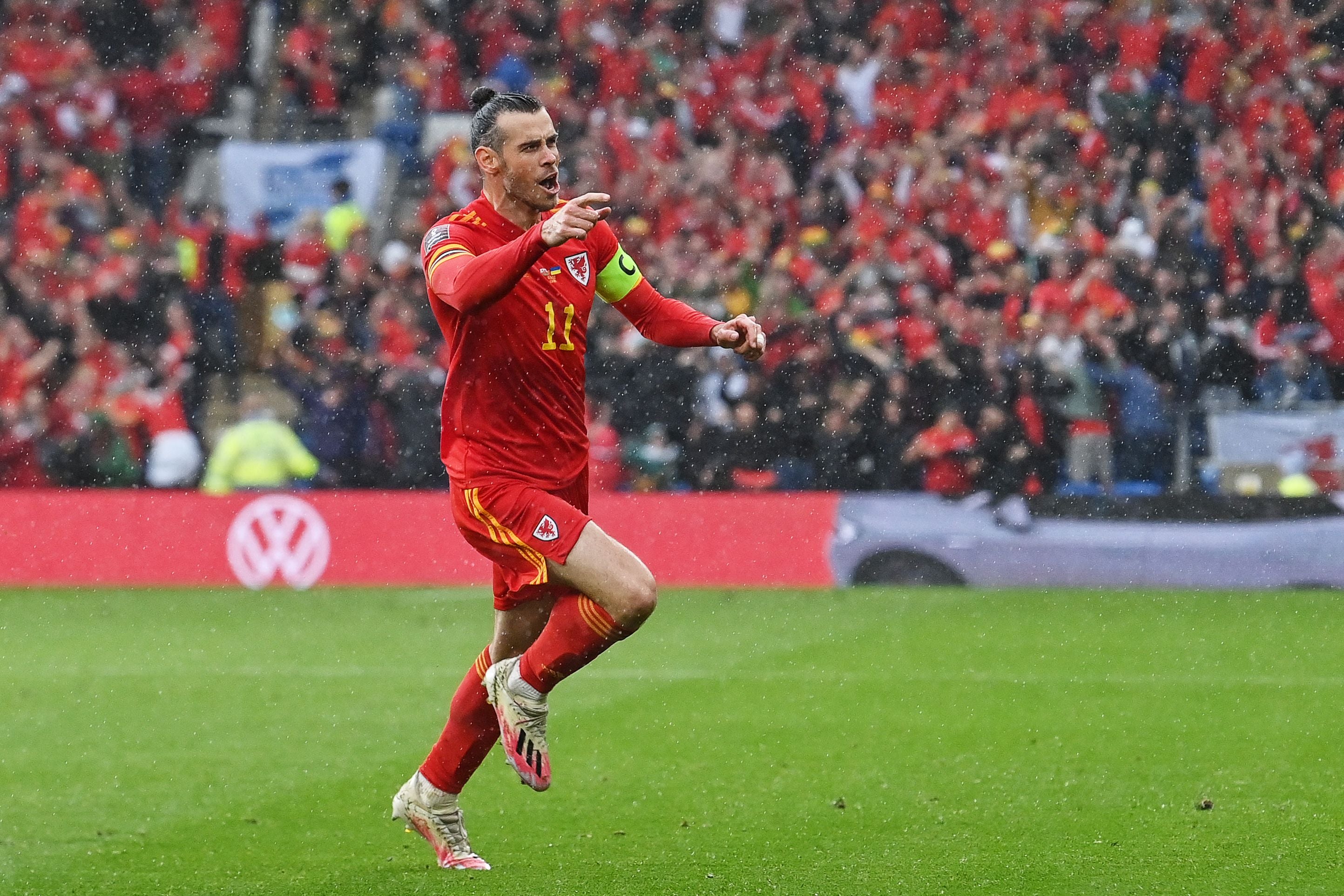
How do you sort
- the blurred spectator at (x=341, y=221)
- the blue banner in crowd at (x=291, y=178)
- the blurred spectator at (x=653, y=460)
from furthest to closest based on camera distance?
the blue banner in crowd at (x=291, y=178)
the blurred spectator at (x=341, y=221)
the blurred spectator at (x=653, y=460)

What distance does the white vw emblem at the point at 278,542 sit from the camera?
579 inches

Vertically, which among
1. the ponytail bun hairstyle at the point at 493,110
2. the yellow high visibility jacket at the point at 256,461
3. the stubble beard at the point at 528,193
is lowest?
the yellow high visibility jacket at the point at 256,461

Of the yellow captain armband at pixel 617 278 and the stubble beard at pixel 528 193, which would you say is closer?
the stubble beard at pixel 528 193

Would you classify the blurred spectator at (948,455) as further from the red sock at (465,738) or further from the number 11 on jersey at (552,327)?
the number 11 on jersey at (552,327)

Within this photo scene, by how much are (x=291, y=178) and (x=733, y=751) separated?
1209 centimetres

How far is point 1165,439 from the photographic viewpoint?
1423cm

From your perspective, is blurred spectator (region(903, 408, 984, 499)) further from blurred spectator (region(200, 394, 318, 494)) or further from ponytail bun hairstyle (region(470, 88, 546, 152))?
ponytail bun hairstyle (region(470, 88, 546, 152))

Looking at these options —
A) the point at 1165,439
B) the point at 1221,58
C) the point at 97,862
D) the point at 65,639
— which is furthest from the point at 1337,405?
the point at 97,862

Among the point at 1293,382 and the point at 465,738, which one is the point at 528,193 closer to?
the point at 465,738

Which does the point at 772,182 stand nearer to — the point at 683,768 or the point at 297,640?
the point at 297,640

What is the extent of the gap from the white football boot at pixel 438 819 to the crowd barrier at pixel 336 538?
841 cm

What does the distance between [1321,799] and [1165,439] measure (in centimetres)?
800

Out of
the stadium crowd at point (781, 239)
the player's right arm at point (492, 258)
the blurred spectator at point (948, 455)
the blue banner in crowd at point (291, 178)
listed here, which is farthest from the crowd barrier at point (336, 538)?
the player's right arm at point (492, 258)

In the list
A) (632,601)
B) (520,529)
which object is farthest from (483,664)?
(632,601)
